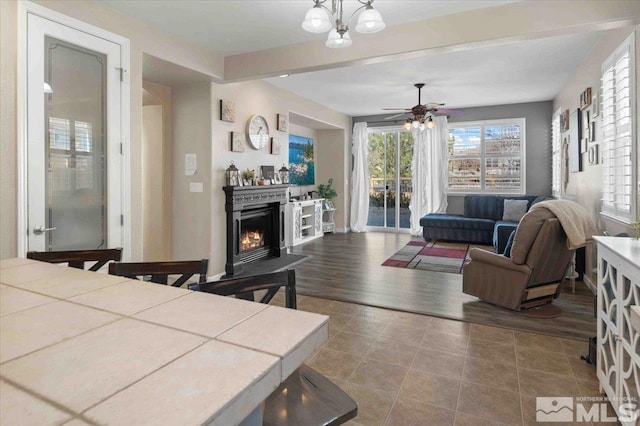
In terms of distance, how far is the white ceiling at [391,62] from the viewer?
3.24 meters

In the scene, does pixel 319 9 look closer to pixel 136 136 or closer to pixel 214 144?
pixel 136 136

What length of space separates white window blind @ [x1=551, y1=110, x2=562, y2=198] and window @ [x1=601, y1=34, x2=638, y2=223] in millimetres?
2726

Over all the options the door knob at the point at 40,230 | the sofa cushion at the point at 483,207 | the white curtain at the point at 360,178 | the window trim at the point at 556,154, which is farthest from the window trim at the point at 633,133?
the white curtain at the point at 360,178

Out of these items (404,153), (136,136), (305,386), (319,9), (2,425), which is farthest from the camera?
(404,153)

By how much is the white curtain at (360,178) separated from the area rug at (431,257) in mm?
1754

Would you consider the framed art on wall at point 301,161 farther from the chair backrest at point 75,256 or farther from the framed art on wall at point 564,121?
the chair backrest at point 75,256

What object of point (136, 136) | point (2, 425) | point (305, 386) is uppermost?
point (136, 136)

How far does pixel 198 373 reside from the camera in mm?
652

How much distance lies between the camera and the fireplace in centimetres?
489

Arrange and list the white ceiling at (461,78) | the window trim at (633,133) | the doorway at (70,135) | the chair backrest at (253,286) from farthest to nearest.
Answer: the white ceiling at (461,78) → the window trim at (633,133) → the doorway at (70,135) → the chair backrest at (253,286)

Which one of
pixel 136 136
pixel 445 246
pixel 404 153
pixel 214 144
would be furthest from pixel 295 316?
pixel 404 153

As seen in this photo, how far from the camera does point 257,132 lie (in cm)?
Result: 542

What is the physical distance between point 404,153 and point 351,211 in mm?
1838

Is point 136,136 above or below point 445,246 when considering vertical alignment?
above
